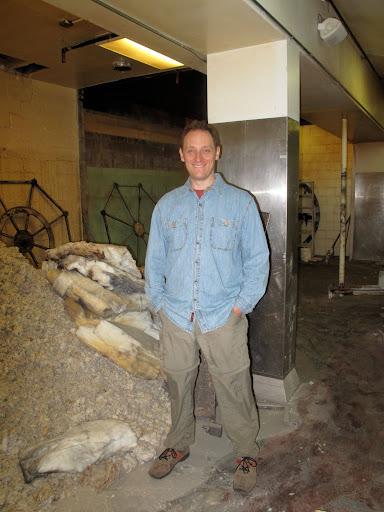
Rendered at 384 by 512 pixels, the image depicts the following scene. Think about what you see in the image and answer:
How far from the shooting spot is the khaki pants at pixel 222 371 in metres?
2.01

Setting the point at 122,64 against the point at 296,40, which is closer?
the point at 296,40

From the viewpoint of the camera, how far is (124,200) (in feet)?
22.7

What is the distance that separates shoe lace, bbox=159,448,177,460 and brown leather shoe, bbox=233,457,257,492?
1.10 ft

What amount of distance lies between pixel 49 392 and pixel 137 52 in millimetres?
2979

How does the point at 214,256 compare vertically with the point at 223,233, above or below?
below

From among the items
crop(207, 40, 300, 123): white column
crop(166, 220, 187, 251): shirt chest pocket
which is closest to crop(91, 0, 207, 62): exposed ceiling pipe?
crop(207, 40, 300, 123): white column

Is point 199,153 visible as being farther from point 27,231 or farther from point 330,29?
point 27,231

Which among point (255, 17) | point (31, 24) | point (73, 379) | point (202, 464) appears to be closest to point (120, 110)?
point (31, 24)

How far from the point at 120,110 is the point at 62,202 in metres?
2.17

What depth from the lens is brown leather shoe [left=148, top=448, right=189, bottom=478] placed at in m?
2.10

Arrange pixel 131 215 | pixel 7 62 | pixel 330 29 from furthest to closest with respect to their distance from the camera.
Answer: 1. pixel 131 215
2. pixel 7 62
3. pixel 330 29

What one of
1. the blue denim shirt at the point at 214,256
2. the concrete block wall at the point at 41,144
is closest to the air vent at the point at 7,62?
the concrete block wall at the point at 41,144

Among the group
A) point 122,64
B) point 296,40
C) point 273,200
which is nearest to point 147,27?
point 296,40

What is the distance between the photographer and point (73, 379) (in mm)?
2484
